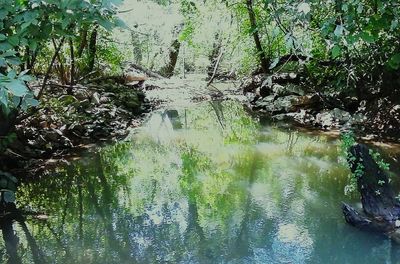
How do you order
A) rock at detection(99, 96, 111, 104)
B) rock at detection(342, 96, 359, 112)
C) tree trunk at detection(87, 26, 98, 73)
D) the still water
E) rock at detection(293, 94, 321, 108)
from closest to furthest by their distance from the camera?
1. the still water
2. rock at detection(342, 96, 359, 112)
3. rock at detection(293, 94, 321, 108)
4. rock at detection(99, 96, 111, 104)
5. tree trunk at detection(87, 26, 98, 73)

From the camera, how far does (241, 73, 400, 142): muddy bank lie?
7711 millimetres

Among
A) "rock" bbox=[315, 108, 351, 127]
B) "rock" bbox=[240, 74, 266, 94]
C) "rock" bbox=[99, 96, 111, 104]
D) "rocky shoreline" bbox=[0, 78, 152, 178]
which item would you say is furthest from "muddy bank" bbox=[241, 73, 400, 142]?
"rock" bbox=[99, 96, 111, 104]

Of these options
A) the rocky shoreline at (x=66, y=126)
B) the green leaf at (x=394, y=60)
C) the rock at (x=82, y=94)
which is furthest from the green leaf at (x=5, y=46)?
the rock at (x=82, y=94)

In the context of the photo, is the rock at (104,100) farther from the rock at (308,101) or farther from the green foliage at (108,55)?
the rock at (308,101)

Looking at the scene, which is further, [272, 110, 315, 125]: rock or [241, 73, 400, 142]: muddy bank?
[272, 110, 315, 125]: rock

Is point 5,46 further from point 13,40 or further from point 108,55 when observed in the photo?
point 108,55

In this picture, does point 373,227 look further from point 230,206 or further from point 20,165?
point 20,165

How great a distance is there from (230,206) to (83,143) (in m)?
3.72

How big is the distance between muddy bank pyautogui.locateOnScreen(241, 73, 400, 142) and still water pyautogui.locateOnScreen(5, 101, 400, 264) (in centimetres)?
87

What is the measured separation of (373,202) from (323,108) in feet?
17.0

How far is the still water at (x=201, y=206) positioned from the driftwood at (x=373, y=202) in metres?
0.13

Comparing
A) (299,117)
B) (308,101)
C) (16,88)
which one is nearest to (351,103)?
(308,101)

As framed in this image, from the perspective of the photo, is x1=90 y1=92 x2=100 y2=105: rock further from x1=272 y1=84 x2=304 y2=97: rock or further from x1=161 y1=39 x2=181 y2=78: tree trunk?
x1=161 y1=39 x2=181 y2=78: tree trunk

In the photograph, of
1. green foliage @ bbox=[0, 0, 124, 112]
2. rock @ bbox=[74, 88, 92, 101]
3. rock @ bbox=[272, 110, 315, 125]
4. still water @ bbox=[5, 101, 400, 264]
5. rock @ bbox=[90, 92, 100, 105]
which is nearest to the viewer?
green foliage @ bbox=[0, 0, 124, 112]
